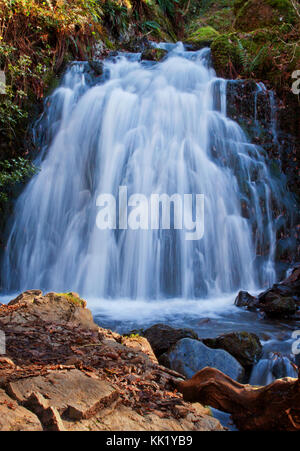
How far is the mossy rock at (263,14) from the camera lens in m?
12.3

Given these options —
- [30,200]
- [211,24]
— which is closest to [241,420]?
[30,200]

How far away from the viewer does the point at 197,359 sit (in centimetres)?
375

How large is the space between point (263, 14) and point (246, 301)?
11.6m

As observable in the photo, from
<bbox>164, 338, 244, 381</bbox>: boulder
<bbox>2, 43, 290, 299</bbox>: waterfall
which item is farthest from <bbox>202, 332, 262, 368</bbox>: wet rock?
<bbox>2, 43, 290, 299</bbox>: waterfall

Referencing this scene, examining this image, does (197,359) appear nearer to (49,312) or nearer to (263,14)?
(49,312)

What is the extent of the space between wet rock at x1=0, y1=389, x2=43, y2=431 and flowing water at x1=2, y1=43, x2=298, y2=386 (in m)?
4.02

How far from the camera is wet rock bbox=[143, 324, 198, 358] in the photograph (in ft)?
13.5

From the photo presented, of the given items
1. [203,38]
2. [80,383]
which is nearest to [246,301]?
[80,383]

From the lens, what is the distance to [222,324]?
5.55 m

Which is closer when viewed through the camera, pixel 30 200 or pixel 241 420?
pixel 241 420

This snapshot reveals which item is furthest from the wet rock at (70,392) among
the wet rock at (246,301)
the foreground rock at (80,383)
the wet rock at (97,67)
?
the wet rock at (97,67)

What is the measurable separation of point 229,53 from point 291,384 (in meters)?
11.2

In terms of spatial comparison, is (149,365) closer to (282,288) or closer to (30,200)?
(282,288)

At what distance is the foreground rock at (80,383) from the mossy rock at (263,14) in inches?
506
